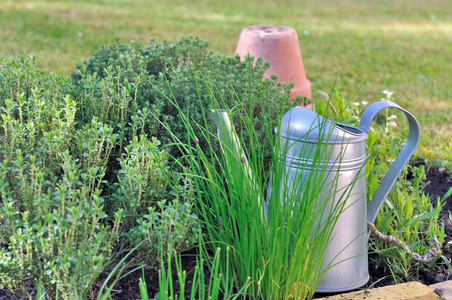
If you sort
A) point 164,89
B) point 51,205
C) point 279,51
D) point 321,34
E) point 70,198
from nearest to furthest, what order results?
point 51,205 → point 70,198 → point 164,89 → point 279,51 → point 321,34

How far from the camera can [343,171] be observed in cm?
189

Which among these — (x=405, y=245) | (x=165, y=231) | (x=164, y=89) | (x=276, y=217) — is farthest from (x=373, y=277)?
(x=164, y=89)

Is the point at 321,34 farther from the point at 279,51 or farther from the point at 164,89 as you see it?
the point at 164,89

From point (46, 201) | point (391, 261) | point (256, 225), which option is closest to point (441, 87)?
point (391, 261)

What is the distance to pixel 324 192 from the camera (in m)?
1.90

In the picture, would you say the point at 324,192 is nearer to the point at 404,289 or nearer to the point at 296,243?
the point at 296,243

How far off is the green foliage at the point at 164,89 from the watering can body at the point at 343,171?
0.14 m

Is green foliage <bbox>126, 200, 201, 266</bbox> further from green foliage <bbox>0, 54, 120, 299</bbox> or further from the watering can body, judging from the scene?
the watering can body

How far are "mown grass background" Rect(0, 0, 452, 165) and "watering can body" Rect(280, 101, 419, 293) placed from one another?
1363mm

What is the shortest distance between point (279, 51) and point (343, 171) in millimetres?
2007

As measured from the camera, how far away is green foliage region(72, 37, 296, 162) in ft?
6.91

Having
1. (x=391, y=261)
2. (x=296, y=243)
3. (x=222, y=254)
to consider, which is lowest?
(x=391, y=261)

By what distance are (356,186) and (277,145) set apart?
1.36 ft

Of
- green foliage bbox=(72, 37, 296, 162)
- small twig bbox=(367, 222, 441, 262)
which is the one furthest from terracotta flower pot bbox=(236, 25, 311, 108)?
small twig bbox=(367, 222, 441, 262)
